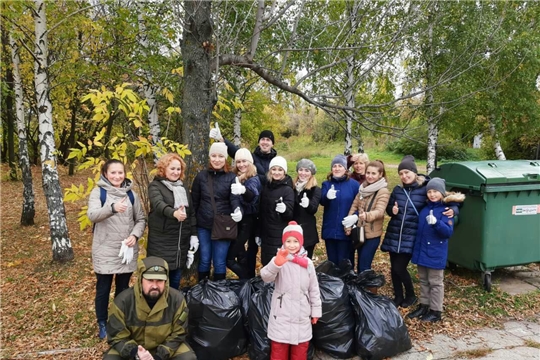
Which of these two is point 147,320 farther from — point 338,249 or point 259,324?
point 338,249

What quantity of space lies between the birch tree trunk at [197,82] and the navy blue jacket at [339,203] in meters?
1.47

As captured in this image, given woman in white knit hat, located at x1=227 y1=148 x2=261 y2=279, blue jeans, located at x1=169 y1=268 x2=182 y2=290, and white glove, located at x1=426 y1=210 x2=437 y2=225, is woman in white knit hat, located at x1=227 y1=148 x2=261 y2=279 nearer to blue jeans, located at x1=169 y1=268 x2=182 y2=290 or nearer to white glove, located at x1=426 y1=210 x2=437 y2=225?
blue jeans, located at x1=169 y1=268 x2=182 y2=290

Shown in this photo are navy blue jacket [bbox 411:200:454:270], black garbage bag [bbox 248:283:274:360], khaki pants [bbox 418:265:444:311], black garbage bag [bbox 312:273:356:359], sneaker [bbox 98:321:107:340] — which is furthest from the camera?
khaki pants [bbox 418:265:444:311]

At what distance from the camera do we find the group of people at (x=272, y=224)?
2920 mm

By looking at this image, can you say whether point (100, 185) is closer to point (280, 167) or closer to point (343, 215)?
point (280, 167)

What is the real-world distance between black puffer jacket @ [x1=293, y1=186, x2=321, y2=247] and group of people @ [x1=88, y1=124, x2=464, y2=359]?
11 mm

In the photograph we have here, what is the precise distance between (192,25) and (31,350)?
11.8ft

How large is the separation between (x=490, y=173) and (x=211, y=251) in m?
3.40

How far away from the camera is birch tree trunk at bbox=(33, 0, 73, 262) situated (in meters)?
5.46

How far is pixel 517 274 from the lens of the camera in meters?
5.19

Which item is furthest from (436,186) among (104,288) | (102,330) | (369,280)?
(102,330)

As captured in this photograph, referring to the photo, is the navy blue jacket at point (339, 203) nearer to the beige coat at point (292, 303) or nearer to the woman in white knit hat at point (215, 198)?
the woman in white knit hat at point (215, 198)

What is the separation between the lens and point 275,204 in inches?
146

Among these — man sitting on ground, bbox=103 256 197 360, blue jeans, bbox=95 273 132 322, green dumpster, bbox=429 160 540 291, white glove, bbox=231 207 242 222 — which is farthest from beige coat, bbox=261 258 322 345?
green dumpster, bbox=429 160 540 291
